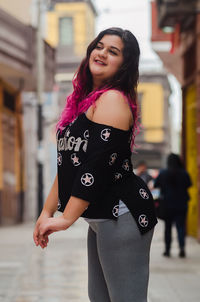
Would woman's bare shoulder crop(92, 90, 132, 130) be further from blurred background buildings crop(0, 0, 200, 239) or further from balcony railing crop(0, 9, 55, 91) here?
balcony railing crop(0, 9, 55, 91)

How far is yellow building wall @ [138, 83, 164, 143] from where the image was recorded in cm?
4084

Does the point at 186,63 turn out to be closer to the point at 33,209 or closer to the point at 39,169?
the point at 39,169

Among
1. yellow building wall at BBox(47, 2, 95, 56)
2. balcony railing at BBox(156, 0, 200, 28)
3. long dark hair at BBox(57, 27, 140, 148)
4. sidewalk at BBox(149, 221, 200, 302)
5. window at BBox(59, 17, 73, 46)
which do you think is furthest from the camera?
window at BBox(59, 17, 73, 46)

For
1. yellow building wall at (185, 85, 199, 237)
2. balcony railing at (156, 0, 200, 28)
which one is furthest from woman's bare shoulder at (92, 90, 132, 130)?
yellow building wall at (185, 85, 199, 237)

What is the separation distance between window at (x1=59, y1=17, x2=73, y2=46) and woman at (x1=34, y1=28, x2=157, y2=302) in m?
37.7

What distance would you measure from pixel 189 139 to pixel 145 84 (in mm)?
26469

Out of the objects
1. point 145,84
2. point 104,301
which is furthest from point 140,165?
point 145,84

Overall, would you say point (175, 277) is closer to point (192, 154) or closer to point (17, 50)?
point (192, 154)

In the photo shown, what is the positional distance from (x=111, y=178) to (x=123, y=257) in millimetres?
345

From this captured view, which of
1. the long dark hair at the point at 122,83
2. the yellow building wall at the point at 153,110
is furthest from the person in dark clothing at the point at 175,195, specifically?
the yellow building wall at the point at 153,110

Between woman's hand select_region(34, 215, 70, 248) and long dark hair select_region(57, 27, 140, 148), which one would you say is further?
long dark hair select_region(57, 27, 140, 148)

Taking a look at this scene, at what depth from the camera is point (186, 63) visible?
1513 cm

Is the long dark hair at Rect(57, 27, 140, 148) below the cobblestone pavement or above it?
above

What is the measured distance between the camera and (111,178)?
295 centimetres
